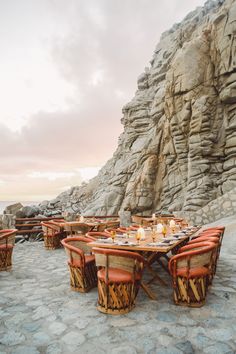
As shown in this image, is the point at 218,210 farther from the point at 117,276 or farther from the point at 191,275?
the point at 117,276

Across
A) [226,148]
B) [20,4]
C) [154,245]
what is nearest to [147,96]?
[226,148]

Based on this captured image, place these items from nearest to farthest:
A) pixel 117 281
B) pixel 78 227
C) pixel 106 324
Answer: pixel 106 324
pixel 117 281
pixel 78 227

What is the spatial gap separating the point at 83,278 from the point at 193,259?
220 centimetres

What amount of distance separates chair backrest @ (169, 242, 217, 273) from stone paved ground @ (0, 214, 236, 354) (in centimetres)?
69

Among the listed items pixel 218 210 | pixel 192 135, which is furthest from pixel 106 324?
pixel 192 135

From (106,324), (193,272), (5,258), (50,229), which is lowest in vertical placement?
(106,324)

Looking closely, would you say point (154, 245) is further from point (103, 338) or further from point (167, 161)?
point (167, 161)

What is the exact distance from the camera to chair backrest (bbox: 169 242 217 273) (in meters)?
4.12

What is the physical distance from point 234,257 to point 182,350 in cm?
563

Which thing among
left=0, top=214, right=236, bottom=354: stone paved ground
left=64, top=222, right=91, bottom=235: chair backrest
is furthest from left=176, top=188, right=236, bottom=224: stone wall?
left=0, top=214, right=236, bottom=354: stone paved ground

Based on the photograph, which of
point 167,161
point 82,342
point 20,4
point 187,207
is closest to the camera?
point 82,342

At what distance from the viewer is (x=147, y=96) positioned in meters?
30.0

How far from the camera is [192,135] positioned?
1941cm

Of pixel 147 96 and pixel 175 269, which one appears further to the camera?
pixel 147 96
